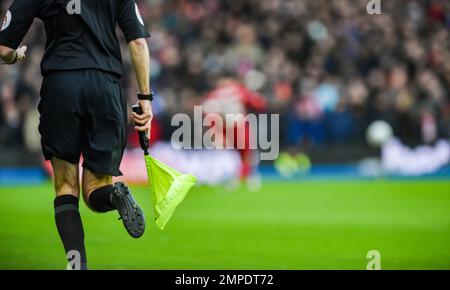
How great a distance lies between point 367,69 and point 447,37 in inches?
84.8

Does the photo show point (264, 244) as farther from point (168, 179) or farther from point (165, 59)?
point (165, 59)

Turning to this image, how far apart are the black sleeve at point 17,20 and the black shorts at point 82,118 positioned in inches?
13.2

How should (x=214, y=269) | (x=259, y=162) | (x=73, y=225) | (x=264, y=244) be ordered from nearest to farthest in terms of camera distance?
(x=73, y=225) < (x=214, y=269) < (x=264, y=244) < (x=259, y=162)

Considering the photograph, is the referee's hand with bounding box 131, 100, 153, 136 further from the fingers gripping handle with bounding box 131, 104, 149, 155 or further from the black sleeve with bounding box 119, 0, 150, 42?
the black sleeve with bounding box 119, 0, 150, 42

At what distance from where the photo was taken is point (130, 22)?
22.1 ft

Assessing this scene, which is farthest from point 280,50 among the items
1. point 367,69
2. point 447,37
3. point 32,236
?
point 32,236

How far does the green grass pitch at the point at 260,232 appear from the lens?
8.47 meters

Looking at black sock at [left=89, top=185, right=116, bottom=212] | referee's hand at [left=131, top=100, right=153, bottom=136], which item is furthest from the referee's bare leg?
referee's hand at [left=131, top=100, right=153, bottom=136]

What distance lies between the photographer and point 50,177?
19.8m

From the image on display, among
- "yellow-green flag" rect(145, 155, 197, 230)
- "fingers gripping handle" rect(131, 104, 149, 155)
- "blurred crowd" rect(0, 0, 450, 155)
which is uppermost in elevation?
"blurred crowd" rect(0, 0, 450, 155)

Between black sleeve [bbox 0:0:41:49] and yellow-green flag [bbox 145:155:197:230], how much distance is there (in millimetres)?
1272

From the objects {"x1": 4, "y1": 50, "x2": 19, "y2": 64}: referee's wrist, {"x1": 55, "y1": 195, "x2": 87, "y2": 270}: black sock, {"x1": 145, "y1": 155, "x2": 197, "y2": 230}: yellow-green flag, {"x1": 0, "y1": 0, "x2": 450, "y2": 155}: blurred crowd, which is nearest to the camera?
{"x1": 55, "y1": 195, "x2": 87, "y2": 270}: black sock

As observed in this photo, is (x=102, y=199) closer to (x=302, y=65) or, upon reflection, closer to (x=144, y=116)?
(x=144, y=116)

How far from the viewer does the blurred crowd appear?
21.0m
